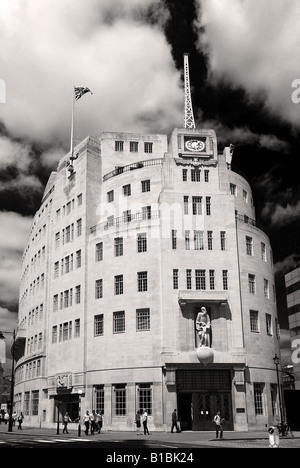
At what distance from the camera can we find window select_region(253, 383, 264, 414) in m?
49.5

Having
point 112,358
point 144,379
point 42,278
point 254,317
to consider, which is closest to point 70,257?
point 42,278

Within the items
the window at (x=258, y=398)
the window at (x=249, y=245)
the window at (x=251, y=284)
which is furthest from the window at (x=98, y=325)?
the window at (x=249, y=245)

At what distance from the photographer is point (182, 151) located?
2167 inches

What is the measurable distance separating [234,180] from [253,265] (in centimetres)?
1056

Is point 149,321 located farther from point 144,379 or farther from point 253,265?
point 253,265

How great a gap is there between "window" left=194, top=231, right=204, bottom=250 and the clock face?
9576mm

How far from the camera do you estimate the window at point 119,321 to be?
51.6 meters

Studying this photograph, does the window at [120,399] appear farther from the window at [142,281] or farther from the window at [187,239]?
the window at [187,239]

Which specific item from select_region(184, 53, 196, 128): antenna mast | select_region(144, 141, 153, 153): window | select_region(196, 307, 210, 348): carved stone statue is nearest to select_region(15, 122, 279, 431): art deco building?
select_region(196, 307, 210, 348): carved stone statue

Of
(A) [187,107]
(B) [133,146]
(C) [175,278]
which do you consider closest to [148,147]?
(B) [133,146]

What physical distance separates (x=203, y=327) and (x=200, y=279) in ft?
16.2

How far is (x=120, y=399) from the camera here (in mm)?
49688

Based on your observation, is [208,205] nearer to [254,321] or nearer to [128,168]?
[254,321]

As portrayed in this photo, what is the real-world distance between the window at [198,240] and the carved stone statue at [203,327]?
6.49 metres
